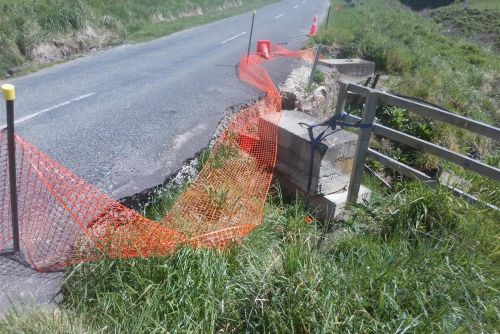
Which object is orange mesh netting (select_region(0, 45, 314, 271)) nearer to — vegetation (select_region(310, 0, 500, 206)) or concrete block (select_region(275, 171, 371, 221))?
concrete block (select_region(275, 171, 371, 221))

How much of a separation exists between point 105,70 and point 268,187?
623 cm

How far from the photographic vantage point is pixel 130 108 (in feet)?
23.4

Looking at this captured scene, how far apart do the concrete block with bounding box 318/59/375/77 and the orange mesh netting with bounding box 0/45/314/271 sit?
5584 millimetres

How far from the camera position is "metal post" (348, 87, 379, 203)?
15.5 ft

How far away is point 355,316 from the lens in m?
2.84

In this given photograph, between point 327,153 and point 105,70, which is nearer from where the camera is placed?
point 327,153

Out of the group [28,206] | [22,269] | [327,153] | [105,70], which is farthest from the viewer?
[105,70]

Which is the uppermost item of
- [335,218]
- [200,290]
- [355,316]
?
[355,316]

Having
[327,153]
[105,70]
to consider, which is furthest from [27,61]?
[327,153]

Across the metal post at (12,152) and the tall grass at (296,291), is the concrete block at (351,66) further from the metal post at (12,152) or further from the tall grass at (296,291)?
the metal post at (12,152)

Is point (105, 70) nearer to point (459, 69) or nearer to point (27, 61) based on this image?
point (27, 61)

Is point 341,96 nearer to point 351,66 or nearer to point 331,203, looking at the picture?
point 331,203

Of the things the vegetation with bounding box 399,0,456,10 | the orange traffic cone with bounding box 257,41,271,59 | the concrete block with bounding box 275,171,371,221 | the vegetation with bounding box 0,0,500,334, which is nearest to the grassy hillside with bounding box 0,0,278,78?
the orange traffic cone with bounding box 257,41,271,59

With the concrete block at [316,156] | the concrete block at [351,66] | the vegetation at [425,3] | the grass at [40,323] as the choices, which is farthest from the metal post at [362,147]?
the vegetation at [425,3]
